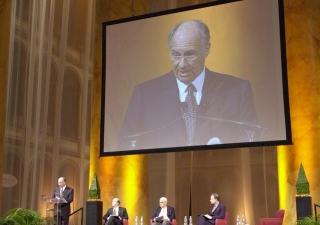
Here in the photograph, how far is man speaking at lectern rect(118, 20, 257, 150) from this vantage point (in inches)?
426

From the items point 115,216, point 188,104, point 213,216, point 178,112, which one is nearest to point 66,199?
point 115,216

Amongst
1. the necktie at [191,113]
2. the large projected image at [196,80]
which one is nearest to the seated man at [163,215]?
the large projected image at [196,80]

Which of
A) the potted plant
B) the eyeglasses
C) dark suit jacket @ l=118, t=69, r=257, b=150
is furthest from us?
the eyeglasses

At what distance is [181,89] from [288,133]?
266 cm

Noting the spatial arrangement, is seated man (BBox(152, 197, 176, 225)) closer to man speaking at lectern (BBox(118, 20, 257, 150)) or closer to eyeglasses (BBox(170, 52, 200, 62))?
man speaking at lectern (BBox(118, 20, 257, 150))

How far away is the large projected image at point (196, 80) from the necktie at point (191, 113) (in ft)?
0.07

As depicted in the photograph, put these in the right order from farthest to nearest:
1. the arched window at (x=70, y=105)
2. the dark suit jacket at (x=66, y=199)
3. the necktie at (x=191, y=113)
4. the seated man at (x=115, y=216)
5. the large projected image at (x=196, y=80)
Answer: the arched window at (x=70, y=105), the necktie at (x=191, y=113), the large projected image at (x=196, y=80), the dark suit jacket at (x=66, y=199), the seated man at (x=115, y=216)

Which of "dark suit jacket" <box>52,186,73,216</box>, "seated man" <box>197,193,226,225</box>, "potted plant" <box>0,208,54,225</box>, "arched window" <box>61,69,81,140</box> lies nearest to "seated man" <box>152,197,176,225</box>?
"seated man" <box>197,193,226,225</box>

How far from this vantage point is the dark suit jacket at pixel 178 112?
10.8m

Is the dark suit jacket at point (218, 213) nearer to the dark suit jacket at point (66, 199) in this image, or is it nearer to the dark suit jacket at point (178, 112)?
the dark suit jacket at point (178, 112)

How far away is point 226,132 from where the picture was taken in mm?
10758

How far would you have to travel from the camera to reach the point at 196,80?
37.3ft

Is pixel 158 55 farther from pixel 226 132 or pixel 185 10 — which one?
pixel 226 132

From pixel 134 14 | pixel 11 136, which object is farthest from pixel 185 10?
pixel 11 136
